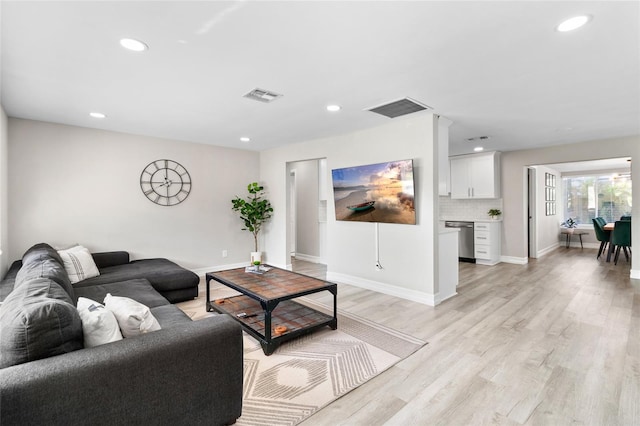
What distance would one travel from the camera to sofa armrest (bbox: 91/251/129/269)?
409cm

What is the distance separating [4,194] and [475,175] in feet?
25.2

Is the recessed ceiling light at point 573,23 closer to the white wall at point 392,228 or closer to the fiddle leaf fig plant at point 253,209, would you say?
the white wall at point 392,228

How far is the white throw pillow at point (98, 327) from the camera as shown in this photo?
4.80 ft

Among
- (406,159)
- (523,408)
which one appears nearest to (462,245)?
(406,159)

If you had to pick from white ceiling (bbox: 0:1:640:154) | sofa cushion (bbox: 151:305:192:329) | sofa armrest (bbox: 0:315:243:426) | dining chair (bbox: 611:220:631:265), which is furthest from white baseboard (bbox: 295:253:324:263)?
dining chair (bbox: 611:220:631:265)

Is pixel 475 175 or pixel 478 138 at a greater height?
pixel 478 138

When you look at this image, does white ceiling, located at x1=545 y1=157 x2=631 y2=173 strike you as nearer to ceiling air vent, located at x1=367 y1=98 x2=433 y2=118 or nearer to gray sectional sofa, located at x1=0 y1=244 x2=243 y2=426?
ceiling air vent, located at x1=367 y1=98 x2=433 y2=118

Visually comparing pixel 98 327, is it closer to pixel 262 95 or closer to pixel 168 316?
pixel 168 316

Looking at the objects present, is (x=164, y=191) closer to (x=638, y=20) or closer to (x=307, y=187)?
(x=307, y=187)

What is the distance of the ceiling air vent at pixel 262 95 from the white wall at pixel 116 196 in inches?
104

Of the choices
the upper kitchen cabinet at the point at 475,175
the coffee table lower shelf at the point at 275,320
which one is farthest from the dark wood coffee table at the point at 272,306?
the upper kitchen cabinet at the point at 475,175

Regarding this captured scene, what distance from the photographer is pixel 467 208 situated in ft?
23.5

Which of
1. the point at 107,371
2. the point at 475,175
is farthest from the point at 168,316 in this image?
the point at 475,175

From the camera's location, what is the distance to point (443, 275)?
13.0ft
